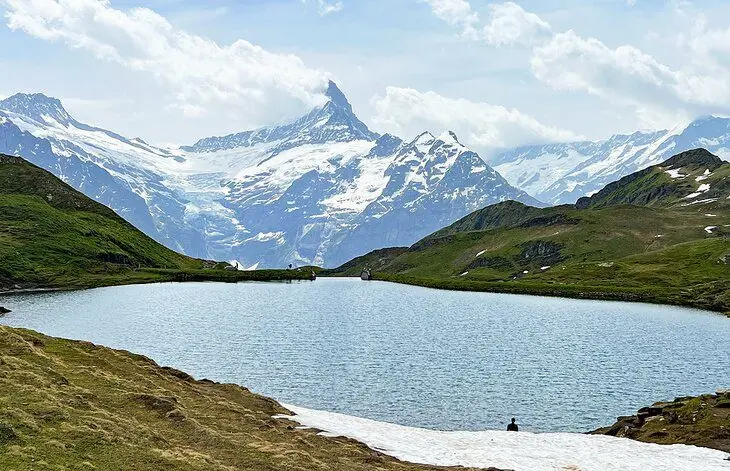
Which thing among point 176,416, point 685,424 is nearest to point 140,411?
point 176,416

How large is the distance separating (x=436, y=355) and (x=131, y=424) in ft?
255

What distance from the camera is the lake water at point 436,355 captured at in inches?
3108

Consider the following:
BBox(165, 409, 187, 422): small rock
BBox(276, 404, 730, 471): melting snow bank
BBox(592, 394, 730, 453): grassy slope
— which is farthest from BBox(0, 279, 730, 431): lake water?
BBox(165, 409, 187, 422): small rock

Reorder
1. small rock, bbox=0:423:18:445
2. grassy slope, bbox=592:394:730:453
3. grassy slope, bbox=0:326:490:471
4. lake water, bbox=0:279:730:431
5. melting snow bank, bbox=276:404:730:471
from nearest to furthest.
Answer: small rock, bbox=0:423:18:445 → grassy slope, bbox=0:326:490:471 → melting snow bank, bbox=276:404:730:471 → grassy slope, bbox=592:394:730:453 → lake water, bbox=0:279:730:431

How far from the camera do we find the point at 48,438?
3500cm

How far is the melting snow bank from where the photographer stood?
47219 mm

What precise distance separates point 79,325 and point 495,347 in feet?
283

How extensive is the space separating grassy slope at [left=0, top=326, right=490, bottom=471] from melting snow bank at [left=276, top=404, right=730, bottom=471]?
146 inches

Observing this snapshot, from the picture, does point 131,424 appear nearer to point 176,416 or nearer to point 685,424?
point 176,416

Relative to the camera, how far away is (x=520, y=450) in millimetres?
52844

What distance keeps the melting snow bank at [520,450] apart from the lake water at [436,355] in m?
11.3

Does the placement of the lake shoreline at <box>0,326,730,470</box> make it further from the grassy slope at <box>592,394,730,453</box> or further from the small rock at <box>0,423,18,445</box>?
the grassy slope at <box>592,394,730,453</box>

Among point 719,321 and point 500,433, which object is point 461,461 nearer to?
point 500,433

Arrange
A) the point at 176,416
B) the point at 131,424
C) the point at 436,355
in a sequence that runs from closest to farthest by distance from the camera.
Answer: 1. the point at 131,424
2. the point at 176,416
3. the point at 436,355
